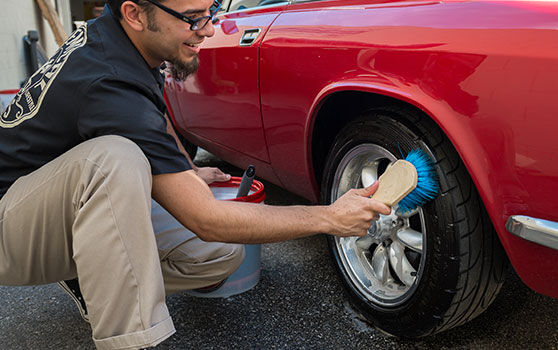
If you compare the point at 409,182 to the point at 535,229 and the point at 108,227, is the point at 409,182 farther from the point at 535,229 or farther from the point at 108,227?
the point at 108,227

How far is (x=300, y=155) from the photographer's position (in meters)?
2.11

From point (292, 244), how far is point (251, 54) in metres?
1.01

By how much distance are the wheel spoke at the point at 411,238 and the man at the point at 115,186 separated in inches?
12.8

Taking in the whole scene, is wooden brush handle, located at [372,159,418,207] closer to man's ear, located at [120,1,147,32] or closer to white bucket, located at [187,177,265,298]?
white bucket, located at [187,177,265,298]

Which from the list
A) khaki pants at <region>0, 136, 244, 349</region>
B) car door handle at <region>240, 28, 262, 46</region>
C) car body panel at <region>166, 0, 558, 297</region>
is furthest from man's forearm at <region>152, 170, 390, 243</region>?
car door handle at <region>240, 28, 262, 46</region>

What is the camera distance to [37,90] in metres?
1.54

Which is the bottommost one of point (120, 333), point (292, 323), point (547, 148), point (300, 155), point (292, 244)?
point (292, 244)

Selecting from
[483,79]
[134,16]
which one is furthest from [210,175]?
[483,79]

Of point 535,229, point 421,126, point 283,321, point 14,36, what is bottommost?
point 14,36

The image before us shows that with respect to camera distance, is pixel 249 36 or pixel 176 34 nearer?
pixel 176 34

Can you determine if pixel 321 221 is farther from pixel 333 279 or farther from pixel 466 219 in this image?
pixel 333 279

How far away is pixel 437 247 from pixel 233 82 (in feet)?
4.19

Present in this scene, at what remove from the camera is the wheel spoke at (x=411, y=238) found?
1.75 meters

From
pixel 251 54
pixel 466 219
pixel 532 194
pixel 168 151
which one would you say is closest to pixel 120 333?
pixel 168 151
